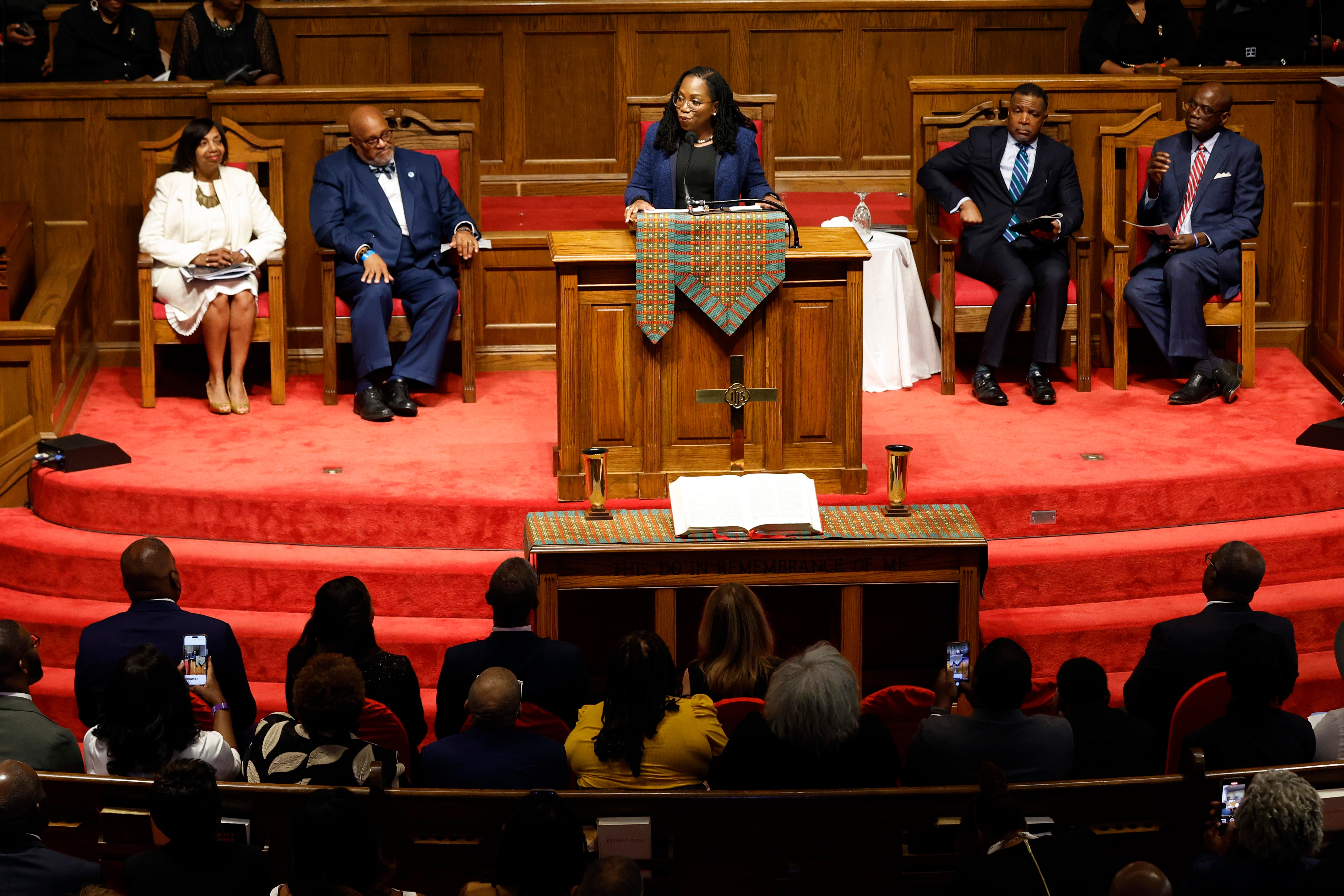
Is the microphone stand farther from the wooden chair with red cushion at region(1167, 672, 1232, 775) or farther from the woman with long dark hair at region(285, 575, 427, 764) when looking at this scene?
the wooden chair with red cushion at region(1167, 672, 1232, 775)

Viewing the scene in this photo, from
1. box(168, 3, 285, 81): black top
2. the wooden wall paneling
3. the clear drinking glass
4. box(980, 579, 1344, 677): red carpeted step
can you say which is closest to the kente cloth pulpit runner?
box(980, 579, 1344, 677): red carpeted step

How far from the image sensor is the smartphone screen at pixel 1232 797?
3.26 m

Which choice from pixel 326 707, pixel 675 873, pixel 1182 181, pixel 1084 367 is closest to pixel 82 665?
pixel 326 707

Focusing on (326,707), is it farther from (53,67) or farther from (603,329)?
(53,67)

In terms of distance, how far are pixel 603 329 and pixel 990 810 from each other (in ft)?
9.34

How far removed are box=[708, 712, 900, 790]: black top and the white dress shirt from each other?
Answer: 4.37 metres

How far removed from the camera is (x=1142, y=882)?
2.86 m

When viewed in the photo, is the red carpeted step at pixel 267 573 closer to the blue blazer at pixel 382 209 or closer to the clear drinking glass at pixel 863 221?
the blue blazer at pixel 382 209

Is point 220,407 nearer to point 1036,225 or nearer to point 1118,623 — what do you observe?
point 1036,225

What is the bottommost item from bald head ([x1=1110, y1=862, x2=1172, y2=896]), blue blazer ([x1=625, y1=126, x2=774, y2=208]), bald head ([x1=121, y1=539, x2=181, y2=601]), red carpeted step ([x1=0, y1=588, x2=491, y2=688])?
red carpeted step ([x1=0, y1=588, x2=491, y2=688])

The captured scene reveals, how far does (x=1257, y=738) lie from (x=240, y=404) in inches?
184

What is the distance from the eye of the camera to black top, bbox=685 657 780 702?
4.02 meters

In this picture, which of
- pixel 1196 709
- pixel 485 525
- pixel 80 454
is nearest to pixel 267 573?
pixel 485 525

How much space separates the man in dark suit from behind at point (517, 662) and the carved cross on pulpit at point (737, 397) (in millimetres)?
1647
